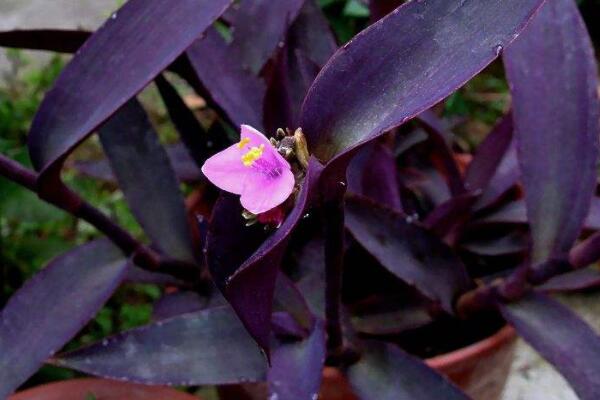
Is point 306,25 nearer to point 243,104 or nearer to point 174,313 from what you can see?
point 243,104

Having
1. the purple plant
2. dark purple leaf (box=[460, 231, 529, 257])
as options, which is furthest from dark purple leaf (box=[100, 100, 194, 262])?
dark purple leaf (box=[460, 231, 529, 257])

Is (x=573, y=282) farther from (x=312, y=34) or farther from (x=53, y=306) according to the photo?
(x=53, y=306)

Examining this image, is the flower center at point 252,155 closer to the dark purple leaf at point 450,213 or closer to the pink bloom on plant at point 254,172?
the pink bloom on plant at point 254,172

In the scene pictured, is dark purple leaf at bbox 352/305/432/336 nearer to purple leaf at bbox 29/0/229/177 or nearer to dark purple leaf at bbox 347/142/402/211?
dark purple leaf at bbox 347/142/402/211

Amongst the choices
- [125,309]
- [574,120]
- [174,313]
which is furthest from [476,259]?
[125,309]

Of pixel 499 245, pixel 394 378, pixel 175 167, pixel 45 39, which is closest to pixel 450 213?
pixel 499 245

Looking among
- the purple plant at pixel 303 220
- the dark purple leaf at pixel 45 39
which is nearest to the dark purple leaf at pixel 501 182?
the purple plant at pixel 303 220

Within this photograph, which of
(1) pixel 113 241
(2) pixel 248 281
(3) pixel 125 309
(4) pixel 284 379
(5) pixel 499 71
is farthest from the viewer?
(5) pixel 499 71
